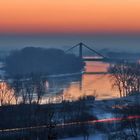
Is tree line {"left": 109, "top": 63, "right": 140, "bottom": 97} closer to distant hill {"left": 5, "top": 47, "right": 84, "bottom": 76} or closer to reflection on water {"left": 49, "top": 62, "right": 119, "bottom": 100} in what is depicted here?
reflection on water {"left": 49, "top": 62, "right": 119, "bottom": 100}

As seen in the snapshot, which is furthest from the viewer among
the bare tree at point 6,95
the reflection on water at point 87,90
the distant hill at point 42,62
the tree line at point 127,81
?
the distant hill at point 42,62

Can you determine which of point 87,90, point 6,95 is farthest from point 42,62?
point 6,95

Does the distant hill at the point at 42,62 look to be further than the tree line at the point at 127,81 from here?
Yes

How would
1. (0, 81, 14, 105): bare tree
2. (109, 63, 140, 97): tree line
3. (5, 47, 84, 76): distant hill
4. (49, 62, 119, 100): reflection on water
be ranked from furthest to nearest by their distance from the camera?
1. (5, 47, 84, 76): distant hill
2. (109, 63, 140, 97): tree line
3. (49, 62, 119, 100): reflection on water
4. (0, 81, 14, 105): bare tree

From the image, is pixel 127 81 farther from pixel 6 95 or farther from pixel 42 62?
pixel 42 62

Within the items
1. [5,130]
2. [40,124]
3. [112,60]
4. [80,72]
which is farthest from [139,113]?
[112,60]

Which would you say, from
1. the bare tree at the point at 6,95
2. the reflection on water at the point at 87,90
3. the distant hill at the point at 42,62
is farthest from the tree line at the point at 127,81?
the distant hill at the point at 42,62

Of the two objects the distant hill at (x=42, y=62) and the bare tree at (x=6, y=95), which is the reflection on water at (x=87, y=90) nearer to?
the bare tree at (x=6, y=95)

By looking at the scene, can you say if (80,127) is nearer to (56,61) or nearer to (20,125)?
(20,125)

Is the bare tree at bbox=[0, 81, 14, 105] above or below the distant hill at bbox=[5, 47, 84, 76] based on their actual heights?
below

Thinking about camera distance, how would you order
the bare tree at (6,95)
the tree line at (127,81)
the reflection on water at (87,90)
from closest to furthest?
the bare tree at (6,95), the reflection on water at (87,90), the tree line at (127,81)

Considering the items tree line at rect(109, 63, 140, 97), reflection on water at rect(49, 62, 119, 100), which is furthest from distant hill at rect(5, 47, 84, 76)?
tree line at rect(109, 63, 140, 97)
